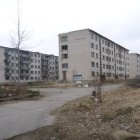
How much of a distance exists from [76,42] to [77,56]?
453cm

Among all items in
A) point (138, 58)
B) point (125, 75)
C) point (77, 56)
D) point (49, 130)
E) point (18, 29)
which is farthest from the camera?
point (138, 58)

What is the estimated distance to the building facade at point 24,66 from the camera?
94500mm

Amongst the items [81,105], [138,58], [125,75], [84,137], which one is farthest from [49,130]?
[138,58]

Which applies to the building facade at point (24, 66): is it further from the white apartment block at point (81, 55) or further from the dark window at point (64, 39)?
the white apartment block at point (81, 55)

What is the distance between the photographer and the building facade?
94.5 metres

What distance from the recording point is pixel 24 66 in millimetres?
106688

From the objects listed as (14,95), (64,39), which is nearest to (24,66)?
(64,39)

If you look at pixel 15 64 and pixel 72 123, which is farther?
pixel 15 64

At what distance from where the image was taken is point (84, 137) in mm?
7406

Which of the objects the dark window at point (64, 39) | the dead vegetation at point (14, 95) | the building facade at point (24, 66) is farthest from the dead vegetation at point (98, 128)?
the building facade at point (24, 66)

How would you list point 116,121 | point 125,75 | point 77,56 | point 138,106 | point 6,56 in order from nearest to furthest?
1. point 116,121
2. point 138,106
3. point 77,56
4. point 6,56
5. point 125,75

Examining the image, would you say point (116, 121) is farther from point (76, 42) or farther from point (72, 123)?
point (76, 42)

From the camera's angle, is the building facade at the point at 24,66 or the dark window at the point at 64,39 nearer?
the dark window at the point at 64,39

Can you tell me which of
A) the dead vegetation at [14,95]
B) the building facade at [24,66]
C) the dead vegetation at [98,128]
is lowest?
the dead vegetation at [98,128]
